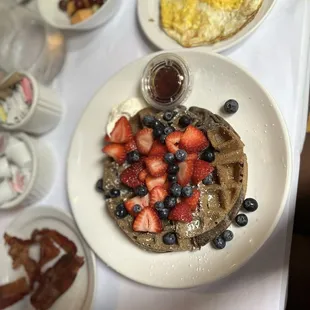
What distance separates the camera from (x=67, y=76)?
1.70 meters

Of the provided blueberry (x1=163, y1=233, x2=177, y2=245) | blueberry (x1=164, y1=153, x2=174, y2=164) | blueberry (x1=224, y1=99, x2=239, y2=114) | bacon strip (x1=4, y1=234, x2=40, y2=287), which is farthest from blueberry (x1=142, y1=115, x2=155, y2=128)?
bacon strip (x1=4, y1=234, x2=40, y2=287)

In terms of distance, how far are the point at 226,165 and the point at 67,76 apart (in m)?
0.70

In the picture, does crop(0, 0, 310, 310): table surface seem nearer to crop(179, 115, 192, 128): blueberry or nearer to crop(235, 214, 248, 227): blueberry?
crop(235, 214, 248, 227): blueberry

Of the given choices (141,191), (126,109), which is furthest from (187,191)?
(126,109)

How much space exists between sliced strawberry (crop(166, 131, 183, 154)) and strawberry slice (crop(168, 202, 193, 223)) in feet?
0.52

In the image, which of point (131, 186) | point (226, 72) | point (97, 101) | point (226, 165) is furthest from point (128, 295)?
point (226, 72)

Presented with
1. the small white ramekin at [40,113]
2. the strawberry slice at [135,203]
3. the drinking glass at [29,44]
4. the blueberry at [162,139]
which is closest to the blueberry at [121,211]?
the strawberry slice at [135,203]

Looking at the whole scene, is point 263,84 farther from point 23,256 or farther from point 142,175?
point 23,256

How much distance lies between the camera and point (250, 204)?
1291 mm

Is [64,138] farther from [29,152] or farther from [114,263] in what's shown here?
[114,263]

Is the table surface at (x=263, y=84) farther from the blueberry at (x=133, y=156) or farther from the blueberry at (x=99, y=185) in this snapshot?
the blueberry at (x=133, y=156)

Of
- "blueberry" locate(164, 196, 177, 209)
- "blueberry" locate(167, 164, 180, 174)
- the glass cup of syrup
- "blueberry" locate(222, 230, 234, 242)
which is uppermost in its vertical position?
the glass cup of syrup

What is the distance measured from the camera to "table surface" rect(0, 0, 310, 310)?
1.28 metres

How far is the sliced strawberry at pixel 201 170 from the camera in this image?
4.32 ft
